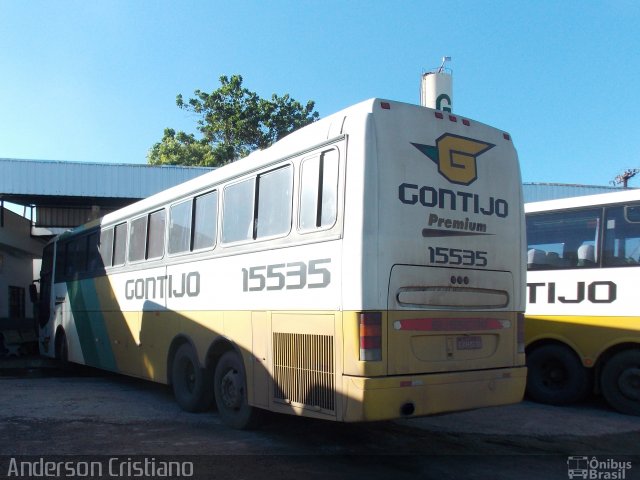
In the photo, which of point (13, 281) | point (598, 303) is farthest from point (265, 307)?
point (13, 281)

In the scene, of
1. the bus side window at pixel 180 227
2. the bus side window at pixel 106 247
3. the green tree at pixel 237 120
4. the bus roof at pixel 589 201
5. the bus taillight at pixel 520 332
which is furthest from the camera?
the green tree at pixel 237 120

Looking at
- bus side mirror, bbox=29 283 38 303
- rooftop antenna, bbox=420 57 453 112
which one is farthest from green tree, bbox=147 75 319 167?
bus side mirror, bbox=29 283 38 303

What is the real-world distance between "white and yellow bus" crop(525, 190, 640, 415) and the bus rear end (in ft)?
9.43

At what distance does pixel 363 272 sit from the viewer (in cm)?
535

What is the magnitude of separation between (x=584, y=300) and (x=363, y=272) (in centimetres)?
521

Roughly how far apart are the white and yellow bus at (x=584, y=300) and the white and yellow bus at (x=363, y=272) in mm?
2870

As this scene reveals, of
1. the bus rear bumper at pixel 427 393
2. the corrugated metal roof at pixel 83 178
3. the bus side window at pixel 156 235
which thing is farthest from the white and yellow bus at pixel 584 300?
the corrugated metal roof at pixel 83 178

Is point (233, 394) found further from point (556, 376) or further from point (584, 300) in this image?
point (584, 300)

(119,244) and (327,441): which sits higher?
(119,244)

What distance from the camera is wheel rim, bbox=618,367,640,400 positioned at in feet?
28.0

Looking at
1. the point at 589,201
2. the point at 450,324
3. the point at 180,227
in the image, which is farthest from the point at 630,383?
the point at 180,227

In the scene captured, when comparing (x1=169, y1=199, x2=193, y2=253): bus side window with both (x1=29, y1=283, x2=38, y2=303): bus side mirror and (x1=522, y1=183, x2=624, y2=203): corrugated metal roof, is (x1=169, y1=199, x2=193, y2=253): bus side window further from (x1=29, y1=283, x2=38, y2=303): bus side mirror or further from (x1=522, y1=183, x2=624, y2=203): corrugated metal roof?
(x1=522, y1=183, x2=624, y2=203): corrugated metal roof

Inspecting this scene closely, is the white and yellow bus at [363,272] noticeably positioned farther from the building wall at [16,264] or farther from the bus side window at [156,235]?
the building wall at [16,264]

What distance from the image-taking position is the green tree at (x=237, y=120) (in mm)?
36656
